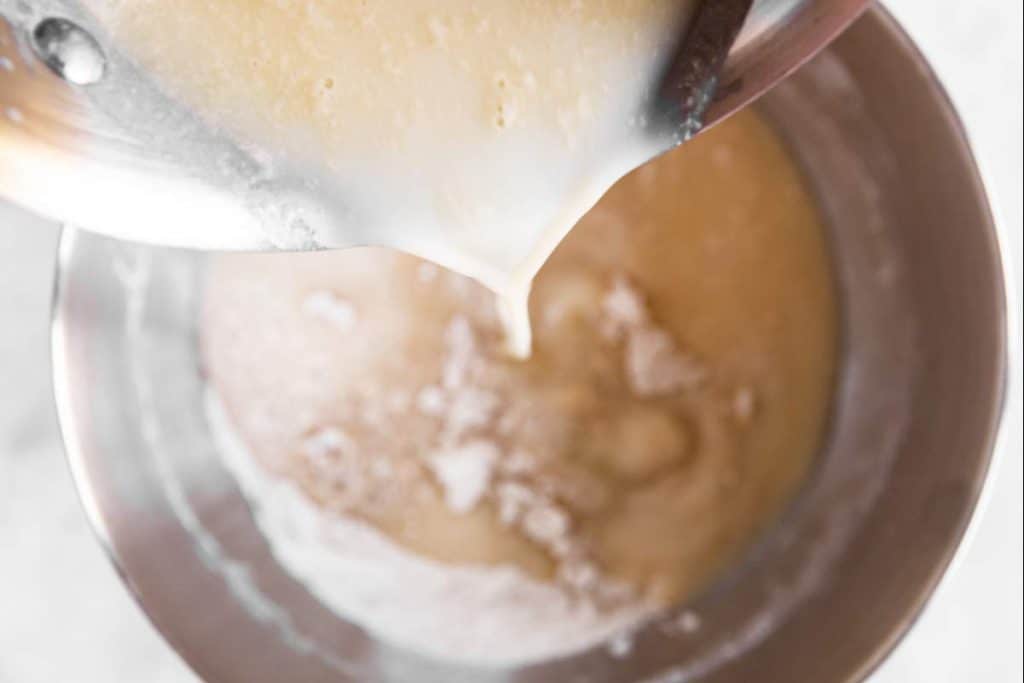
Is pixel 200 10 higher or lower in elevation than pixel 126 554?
higher

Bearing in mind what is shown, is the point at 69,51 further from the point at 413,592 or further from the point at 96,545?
the point at 413,592

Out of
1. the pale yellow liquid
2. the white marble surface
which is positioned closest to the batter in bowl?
the white marble surface

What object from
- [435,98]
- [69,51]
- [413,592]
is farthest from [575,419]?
[69,51]

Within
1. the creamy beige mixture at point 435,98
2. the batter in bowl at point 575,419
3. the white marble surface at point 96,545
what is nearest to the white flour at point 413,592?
the batter in bowl at point 575,419

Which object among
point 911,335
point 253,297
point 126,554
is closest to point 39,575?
point 126,554

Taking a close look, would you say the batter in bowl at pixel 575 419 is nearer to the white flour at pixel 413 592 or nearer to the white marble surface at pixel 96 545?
the white flour at pixel 413 592

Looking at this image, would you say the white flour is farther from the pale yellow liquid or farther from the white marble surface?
the pale yellow liquid

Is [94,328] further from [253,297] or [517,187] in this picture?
[517,187]
